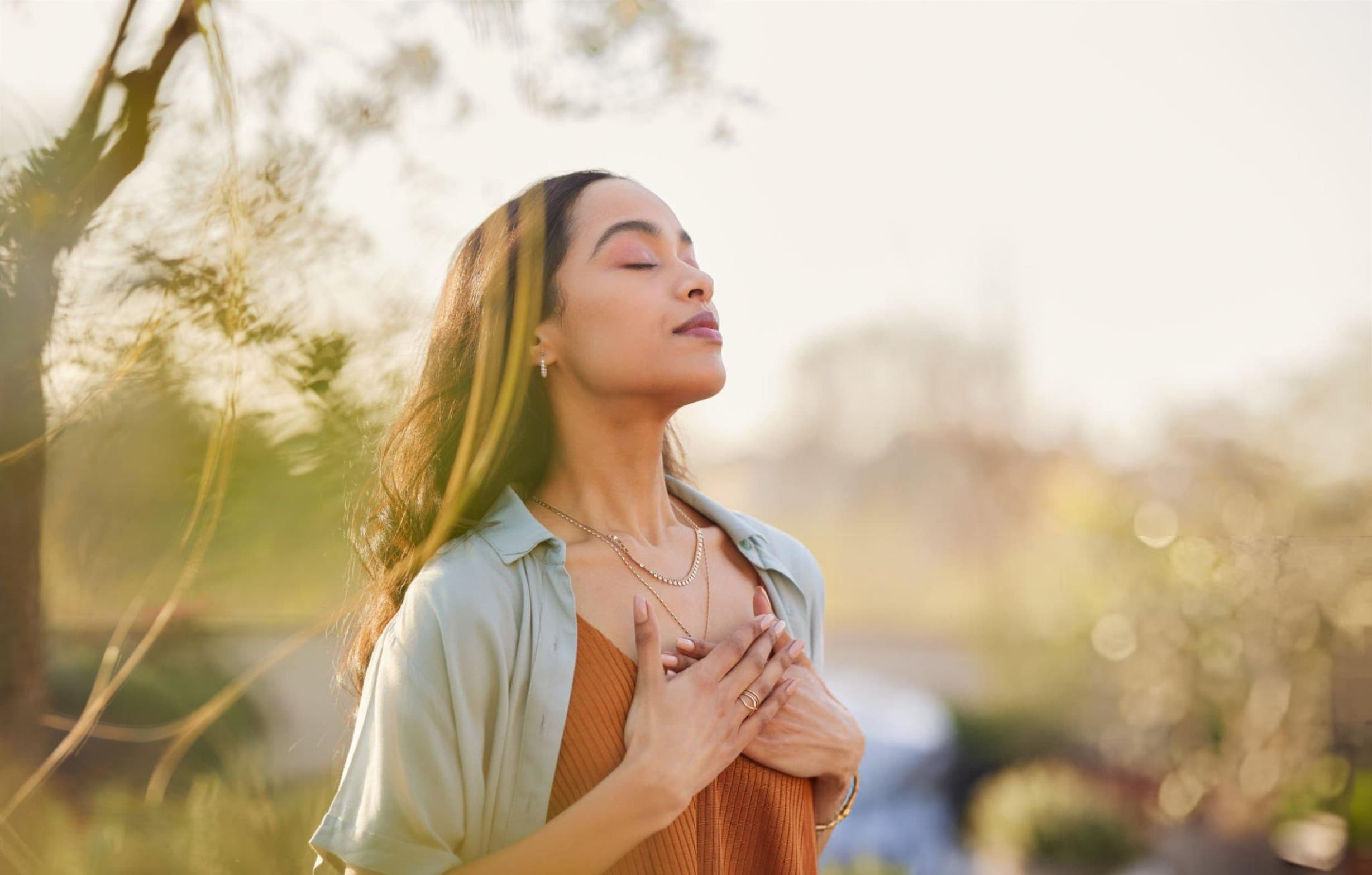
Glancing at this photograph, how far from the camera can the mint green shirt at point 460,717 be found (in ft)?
4.09

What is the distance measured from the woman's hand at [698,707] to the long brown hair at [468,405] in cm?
35

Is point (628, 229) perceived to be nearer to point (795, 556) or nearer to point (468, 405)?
point (468, 405)

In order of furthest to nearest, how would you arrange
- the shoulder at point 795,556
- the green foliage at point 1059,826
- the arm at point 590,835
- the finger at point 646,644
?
1. the green foliage at point 1059,826
2. the shoulder at point 795,556
3. the finger at point 646,644
4. the arm at point 590,835

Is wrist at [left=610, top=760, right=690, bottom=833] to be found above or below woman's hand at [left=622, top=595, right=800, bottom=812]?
below

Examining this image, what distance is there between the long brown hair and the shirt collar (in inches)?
2.4

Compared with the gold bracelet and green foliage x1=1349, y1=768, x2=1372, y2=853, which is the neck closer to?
the gold bracelet

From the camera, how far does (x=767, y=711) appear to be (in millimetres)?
1400

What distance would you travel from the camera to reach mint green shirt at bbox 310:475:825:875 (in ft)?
4.09

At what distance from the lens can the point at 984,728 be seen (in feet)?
26.5

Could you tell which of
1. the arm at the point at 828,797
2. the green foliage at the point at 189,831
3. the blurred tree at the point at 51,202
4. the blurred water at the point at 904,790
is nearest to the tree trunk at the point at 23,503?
the blurred tree at the point at 51,202

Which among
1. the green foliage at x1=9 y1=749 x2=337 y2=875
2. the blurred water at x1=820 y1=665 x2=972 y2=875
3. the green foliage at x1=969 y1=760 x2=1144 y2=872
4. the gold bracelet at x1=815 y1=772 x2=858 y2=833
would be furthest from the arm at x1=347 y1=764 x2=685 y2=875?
the green foliage at x1=969 y1=760 x2=1144 y2=872

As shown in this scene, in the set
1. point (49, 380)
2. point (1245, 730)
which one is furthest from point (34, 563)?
point (1245, 730)

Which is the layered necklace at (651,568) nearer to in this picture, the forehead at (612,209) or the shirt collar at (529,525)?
the shirt collar at (529,525)

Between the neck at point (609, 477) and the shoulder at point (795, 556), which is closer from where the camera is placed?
the neck at point (609, 477)
